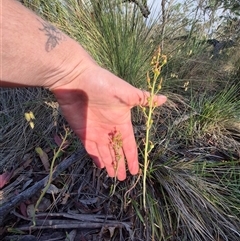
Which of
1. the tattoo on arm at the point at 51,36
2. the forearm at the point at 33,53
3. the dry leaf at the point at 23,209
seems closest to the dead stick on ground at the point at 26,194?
the dry leaf at the point at 23,209

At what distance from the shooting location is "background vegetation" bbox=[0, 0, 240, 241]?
128 centimetres

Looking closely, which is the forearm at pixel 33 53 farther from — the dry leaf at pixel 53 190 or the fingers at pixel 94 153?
the dry leaf at pixel 53 190

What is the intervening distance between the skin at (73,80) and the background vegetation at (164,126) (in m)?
0.19

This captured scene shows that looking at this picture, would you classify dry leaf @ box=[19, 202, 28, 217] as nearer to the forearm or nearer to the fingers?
the fingers

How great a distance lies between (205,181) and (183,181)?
A: 0.11m

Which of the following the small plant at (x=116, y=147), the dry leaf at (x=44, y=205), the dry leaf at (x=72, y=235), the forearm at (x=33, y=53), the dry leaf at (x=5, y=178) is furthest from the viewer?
the dry leaf at (x=5, y=178)

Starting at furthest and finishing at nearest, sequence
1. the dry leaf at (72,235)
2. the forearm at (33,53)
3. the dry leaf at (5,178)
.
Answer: the dry leaf at (5,178) → the dry leaf at (72,235) → the forearm at (33,53)

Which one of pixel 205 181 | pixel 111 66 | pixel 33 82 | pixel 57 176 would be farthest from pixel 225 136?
pixel 33 82

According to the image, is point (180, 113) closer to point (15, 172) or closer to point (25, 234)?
point (15, 172)

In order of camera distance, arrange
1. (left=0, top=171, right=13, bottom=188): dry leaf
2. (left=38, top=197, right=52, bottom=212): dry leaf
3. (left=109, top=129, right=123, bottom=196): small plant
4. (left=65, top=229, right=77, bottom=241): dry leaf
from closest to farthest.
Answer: (left=109, top=129, right=123, bottom=196): small plant
(left=65, top=229, right=77, bottom=241): dry leaf
(left=38, top=197, right=52, bottom=212): dry leaf
(left=0, top=171, right=13, bottom=188): dry leaf

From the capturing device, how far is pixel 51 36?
1.11m

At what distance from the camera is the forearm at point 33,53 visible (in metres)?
0.96

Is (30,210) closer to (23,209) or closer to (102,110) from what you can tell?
(23,209)

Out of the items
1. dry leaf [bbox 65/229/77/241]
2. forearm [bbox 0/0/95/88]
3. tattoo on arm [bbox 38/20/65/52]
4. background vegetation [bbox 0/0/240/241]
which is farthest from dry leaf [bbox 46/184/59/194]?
tattoo on arm [bbox 38/20/65/52]
